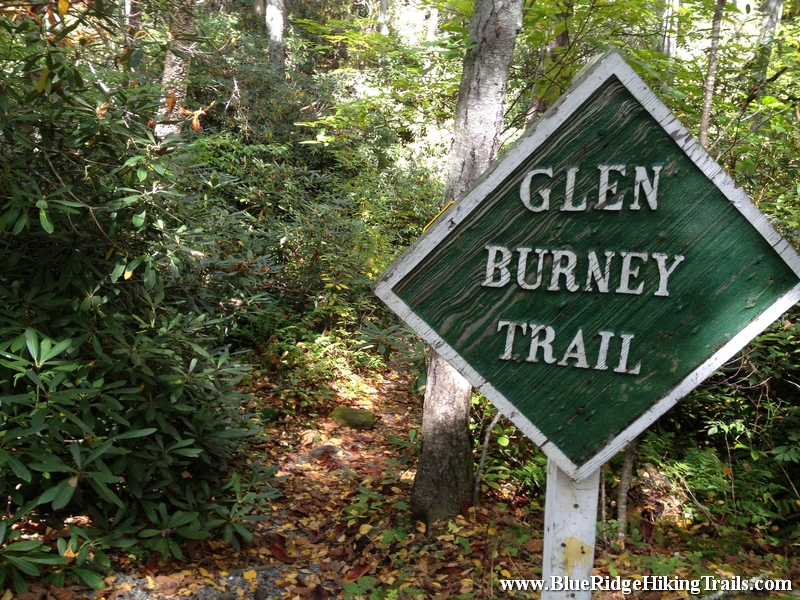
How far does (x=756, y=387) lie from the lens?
13.4 ft

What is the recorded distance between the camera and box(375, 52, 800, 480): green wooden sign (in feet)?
4.45

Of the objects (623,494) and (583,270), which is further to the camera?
(623,494)

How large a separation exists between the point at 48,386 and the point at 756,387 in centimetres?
455

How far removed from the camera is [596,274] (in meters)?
1.39

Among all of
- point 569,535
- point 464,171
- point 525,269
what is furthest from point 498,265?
point 464,171

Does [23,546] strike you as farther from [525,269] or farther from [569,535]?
[525,269]

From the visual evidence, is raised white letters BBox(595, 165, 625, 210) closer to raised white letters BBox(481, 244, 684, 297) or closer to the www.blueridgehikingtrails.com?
raised white letters BBox(481, 244, 684, 297)

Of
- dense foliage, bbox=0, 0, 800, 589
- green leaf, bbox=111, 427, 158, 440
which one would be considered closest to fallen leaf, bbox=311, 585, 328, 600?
dense foliage, bbox=0, 0, 800, 589

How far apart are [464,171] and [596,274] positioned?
2341 millimetres

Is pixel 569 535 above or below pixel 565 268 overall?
below

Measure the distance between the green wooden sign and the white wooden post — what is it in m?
0.10

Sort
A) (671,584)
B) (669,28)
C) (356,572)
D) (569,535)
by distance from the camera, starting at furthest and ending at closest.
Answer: (669,28) → (356,572) → (671,584) → (569,535)

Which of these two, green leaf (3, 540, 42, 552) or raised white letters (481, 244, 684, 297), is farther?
green leaf (3, 540, 42, 552)

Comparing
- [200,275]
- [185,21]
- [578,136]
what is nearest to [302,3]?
[185,21]
